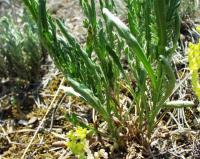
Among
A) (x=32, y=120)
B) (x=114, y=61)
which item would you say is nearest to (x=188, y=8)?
(x=114, y=61)

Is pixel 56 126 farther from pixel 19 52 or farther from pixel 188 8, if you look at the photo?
pixel 188 8

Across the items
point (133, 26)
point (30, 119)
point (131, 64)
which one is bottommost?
point (30, 119)

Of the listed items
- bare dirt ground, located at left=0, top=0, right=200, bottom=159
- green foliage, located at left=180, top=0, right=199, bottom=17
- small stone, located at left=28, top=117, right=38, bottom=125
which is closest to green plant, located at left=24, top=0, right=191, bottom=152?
bare dirt ground, located at left=0, top=0, right=200, bottom=159

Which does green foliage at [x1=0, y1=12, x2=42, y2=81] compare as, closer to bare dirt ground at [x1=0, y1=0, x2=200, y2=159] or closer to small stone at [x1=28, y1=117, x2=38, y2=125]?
bare dirt ground at [x1=0, y1=0, x2=200, y2=159]

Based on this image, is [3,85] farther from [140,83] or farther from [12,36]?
[140,83]

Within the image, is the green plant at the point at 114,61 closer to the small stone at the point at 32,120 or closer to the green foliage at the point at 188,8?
the small stone at the point at 32,120

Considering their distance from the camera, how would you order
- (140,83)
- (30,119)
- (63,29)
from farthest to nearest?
(30,119) < (63,29) < (140,83)

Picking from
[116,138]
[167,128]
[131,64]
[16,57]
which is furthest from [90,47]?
[16,57]
